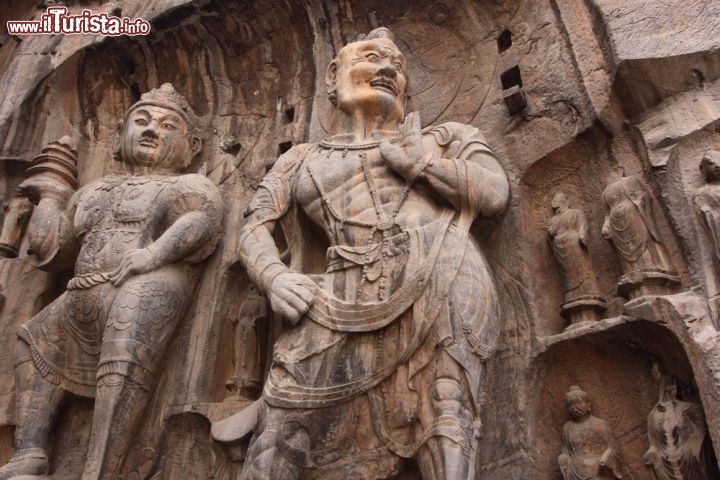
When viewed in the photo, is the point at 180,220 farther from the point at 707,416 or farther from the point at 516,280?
the point at 707,416

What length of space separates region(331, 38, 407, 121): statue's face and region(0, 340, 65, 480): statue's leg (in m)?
2.83

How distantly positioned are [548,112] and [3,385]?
4.54 metres

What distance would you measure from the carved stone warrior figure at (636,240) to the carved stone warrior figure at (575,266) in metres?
0.19

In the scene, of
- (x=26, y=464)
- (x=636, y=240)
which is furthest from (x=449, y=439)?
(x=26, y=464)

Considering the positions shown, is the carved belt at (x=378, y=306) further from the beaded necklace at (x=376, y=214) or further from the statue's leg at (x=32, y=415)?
the statue's leg at (x=32, y=415)

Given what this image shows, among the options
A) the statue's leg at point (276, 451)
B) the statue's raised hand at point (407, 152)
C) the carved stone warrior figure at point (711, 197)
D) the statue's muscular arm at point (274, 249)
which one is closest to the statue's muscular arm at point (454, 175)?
the statue's raised hand at point (407, 152)

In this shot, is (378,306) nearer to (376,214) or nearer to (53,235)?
(376,214)

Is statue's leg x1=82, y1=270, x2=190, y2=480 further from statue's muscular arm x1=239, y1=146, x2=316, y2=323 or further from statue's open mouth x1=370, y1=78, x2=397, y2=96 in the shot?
statue's open mouth x1=370, y1=78, x2=397, y2=96

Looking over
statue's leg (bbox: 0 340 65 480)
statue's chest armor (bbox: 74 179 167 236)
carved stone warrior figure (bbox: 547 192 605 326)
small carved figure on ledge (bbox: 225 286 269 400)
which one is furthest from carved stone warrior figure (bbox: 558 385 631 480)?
statue's leg (bbox: 0 340 65 480)

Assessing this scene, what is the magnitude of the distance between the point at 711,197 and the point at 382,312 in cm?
198

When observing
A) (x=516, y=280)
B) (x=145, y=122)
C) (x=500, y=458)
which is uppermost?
(x=145, y=122)

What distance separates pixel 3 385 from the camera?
6.10 meters

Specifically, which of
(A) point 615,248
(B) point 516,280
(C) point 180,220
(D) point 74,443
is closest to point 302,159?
(C) point 180,220

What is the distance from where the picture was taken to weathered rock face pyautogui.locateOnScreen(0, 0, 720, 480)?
468cm
